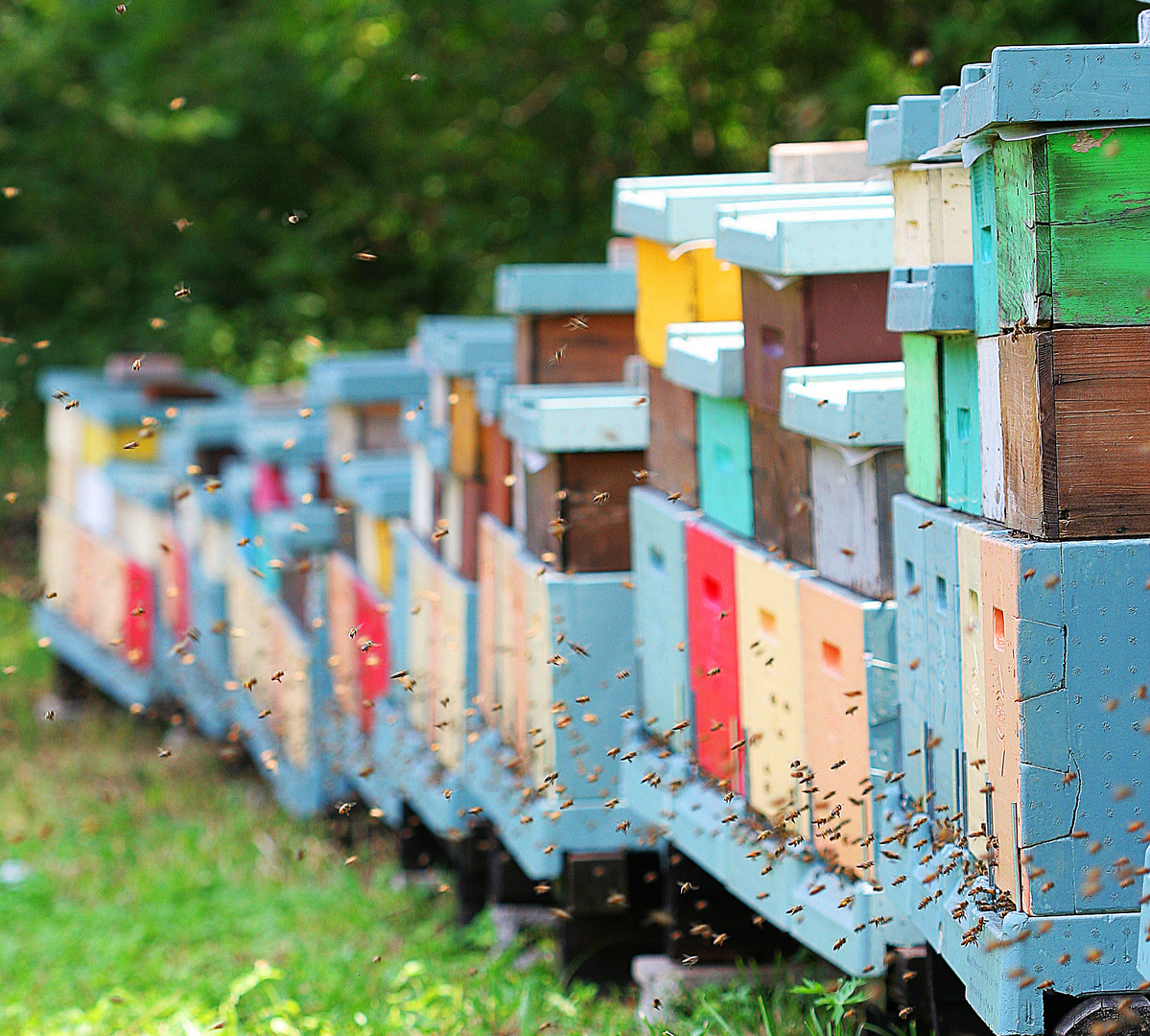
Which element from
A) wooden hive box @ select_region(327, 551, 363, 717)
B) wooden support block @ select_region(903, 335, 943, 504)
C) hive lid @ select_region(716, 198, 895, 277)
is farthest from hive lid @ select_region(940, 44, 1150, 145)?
wooden hive box @ select_region(327, 551, 363, 717)

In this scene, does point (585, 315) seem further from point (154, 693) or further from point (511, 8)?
point (511, 8)

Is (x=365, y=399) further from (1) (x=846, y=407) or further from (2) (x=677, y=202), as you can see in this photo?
(1) (x=846, y=407)

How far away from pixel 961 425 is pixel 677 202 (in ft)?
4.44

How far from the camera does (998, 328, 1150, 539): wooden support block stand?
94.5 inches

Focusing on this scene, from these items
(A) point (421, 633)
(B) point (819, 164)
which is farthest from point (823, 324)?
(A) point (421, 633)

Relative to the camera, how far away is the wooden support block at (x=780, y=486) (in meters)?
3.39

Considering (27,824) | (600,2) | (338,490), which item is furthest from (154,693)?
(600,2)

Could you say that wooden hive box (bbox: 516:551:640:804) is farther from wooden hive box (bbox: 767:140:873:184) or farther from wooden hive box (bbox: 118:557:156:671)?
wooden hive box (bbox: 118:557:156:671)

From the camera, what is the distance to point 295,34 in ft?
39.9

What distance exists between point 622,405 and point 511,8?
6.89m

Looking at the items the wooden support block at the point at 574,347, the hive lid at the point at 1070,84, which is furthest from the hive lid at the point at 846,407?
the wooden support block at the point at 574,347

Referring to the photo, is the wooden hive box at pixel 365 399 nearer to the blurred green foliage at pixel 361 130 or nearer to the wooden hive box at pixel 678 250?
the wooden hive box at pixel 678 250

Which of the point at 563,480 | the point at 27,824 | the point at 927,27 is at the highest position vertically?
the point at 927,27

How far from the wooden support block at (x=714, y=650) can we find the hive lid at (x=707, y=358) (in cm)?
37
